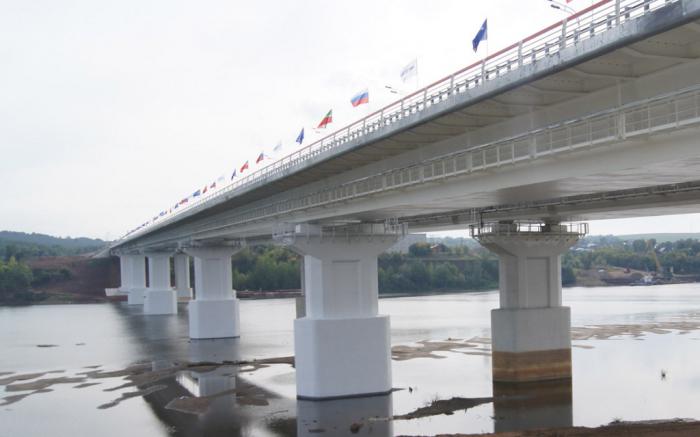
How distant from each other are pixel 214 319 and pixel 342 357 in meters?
30.5

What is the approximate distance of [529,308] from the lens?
3831 centimetres

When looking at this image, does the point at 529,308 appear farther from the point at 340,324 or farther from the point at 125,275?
the point at 125,275

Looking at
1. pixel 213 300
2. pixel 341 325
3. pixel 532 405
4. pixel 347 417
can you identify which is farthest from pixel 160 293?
pixel 532 405

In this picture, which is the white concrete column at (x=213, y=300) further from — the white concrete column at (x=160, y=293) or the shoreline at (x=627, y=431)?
the shoreline at (x=627, y=431)

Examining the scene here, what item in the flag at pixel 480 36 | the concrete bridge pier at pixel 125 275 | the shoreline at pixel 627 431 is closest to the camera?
the flag at pixel 480 36

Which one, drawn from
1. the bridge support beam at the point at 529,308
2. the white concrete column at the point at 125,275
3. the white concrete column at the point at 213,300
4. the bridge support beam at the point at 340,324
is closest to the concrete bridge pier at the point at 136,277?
the white concrete column at the point at 125,275

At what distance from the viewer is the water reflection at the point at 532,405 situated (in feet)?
96.0

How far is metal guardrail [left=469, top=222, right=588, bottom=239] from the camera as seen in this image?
37938 mm

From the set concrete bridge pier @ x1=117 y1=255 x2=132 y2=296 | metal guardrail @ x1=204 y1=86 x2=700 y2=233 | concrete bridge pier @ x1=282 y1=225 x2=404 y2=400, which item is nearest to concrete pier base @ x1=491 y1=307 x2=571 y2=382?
concrete bridge pier @ x1=282 y1=225 x2=404 y2=400

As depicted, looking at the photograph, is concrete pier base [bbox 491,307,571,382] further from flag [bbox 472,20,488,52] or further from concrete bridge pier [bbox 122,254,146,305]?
concrete bridge pier [bbox 122,254,146,305]

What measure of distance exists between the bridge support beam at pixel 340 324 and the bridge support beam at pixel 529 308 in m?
6.18

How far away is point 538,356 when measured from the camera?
38.0m

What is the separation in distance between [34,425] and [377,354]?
14277 mm

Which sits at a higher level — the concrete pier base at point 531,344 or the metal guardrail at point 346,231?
the metal guardrail at point 346,231
